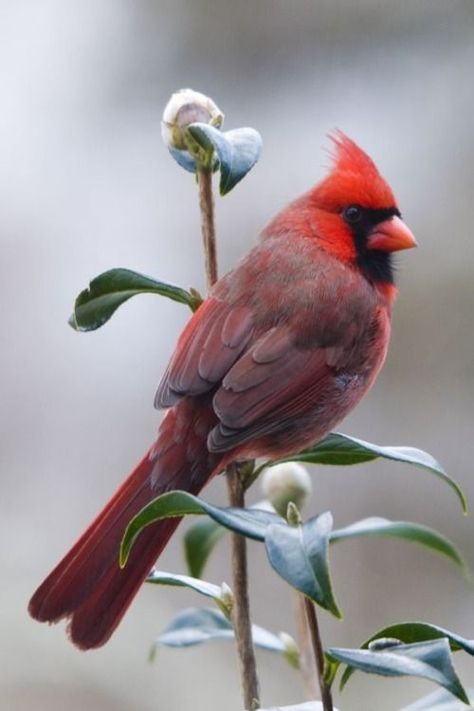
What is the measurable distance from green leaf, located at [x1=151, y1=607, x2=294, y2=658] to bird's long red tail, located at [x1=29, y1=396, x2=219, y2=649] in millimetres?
150

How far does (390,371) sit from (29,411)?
1.25 m

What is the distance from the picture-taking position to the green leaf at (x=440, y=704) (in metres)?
1.31

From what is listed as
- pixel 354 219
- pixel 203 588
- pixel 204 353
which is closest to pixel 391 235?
pixel 354 219

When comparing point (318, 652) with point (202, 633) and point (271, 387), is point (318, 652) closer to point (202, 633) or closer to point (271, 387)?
point (202, 633)

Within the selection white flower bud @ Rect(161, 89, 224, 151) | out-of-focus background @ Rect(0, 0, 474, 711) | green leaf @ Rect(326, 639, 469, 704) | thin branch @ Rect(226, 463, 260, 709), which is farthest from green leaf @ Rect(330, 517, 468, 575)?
out-of-focus background @ Rect(0, 0, 474, 711)

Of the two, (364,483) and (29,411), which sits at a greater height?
(29,411)

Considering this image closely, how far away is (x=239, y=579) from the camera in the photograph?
1.32 metres

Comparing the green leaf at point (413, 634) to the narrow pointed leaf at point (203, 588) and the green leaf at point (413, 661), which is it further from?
the narrow pointed leaf at point (203, 588)

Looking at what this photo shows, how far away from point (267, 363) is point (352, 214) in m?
0.45

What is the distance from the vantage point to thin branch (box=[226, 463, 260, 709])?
1.28 m

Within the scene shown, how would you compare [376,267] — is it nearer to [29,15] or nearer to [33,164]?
[33,164]

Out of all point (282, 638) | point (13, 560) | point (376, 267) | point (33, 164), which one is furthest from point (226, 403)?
point (33, 164)

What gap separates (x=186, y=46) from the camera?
16.8 feet

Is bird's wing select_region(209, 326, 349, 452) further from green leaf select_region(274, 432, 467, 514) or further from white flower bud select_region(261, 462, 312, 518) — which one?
green leaf select_region(274, 432, 467, 514)
